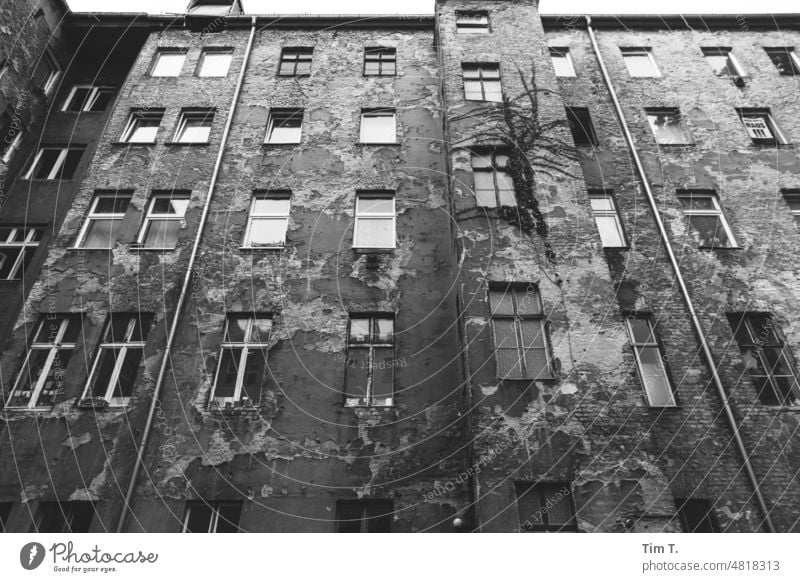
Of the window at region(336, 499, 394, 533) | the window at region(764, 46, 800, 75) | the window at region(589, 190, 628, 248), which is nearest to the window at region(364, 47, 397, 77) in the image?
the window at region(589, 190, 628, 248)

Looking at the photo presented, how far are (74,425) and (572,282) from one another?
9718 millimetres

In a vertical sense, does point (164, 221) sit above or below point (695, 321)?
above

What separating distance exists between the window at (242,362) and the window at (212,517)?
1757mm

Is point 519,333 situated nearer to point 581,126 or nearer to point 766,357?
point 766,357

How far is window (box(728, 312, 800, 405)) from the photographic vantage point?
9.52 m

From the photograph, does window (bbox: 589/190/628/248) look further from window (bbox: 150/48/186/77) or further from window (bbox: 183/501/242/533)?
window (bbox: 150/48/186/77)

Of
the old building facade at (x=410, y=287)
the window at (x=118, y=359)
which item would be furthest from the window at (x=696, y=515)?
the window at (x=118, y=359)

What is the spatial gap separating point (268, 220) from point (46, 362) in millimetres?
5455

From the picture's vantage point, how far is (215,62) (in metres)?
16.0

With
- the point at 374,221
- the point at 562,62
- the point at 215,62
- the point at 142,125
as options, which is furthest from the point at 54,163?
the point at 562,62

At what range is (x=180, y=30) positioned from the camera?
16766mm

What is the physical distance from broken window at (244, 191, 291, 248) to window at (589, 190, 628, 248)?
7354 mm

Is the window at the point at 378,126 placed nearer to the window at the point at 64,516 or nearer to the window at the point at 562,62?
the window at the point at 562,62

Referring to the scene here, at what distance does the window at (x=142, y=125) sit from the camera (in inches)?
550
